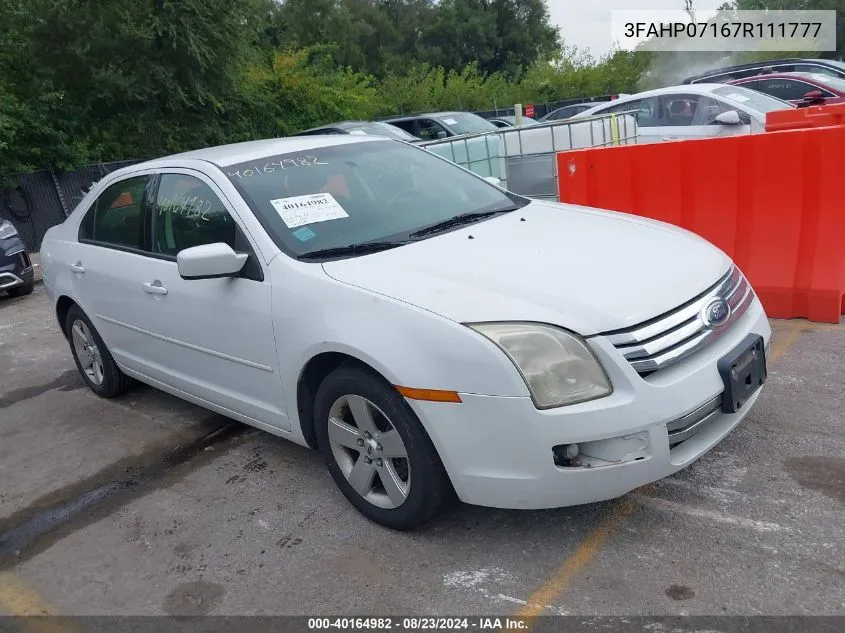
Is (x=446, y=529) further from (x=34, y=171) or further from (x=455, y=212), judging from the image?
(x=34, y=171)

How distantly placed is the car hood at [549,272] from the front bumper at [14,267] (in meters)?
7.30

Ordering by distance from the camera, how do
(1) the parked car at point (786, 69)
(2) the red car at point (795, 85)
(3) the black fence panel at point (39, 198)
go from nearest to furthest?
(2) the red car at point (795, 85) → (3) the black fence panel at point (39, 198) → (1) the parked car at point (786, 69)

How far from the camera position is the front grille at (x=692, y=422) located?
9.13 ft

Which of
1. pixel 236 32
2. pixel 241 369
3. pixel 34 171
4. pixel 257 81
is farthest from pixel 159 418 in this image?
pixel 257 81

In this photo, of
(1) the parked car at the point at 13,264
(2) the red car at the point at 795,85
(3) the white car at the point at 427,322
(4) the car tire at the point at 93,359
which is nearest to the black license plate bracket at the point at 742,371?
(3) the white car at the point at 427,322

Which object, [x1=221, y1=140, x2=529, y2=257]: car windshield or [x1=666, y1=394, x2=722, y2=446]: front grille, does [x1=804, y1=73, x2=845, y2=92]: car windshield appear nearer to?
[x1=221, y1=140, x2=529, y2=257]: car windshield

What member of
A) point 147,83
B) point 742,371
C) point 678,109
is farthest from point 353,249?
point 147,83

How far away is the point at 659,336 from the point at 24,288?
8.90 meters

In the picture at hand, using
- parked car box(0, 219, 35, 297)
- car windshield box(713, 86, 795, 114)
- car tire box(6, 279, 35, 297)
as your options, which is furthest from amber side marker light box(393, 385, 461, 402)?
car windshield box(713, 86, 795, 114)

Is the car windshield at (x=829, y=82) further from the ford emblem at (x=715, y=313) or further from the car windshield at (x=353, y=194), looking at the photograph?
the ford emblem at (x=715, y=313)

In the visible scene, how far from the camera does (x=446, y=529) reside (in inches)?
127

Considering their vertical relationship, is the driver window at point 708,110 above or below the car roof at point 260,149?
below

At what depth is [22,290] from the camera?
960 cm

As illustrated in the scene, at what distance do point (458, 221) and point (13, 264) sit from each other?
24.1 feet
